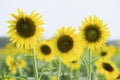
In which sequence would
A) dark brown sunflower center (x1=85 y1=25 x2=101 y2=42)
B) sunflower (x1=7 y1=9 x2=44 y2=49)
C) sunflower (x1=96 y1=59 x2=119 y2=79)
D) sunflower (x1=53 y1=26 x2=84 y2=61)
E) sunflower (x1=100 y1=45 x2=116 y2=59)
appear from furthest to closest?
sunflower (x1=100 y1=45 x2=116 y2=59), sunflower (x1=96 y1=59 x2=119 y2=79), dark brown sunflower center (x1=85 y1=25 x2=101 y2=42), sunflower (x1=53 y1=26 x2=84 y2=61), sunflower (x1=7 y1=9 x2=44 y2=49)

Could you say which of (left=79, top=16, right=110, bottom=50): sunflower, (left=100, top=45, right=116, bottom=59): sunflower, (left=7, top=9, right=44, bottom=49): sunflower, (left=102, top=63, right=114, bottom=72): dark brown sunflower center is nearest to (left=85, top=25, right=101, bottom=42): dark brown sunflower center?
(left=79, top=16, right=110, bottom=50): sunflower

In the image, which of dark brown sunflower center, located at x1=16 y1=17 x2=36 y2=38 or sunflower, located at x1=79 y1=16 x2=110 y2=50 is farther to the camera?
sunflower, located at x1=79 y1=16 x2=110 y2=50

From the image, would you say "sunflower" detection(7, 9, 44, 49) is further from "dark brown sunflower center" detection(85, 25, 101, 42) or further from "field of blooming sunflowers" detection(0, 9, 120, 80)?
"dark brown sunflower center" detection(85, 25, 101, 42)

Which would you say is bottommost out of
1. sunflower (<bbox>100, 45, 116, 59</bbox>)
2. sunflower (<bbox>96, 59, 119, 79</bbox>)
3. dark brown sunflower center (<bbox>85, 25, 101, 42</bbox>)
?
sunflower (<bbox>96, 59, 119, 79</bbox>)

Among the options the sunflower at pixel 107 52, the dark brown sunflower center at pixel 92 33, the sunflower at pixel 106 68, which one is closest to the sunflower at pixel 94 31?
the dark brown sunflower center at pixel 92 33

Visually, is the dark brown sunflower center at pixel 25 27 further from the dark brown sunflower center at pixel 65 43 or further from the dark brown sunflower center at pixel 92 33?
the dark brown sunflower center at pixel 92 33

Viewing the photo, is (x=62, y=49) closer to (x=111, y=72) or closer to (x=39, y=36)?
(x=39, y=36)

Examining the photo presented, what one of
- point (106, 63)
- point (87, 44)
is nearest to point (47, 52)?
point (106, 63)

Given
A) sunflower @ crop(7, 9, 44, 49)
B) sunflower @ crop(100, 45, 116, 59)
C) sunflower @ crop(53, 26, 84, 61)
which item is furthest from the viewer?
sunflower @ crop(100, 45, 116, 59)

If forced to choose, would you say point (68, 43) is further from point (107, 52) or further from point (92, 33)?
point (107, 52)
